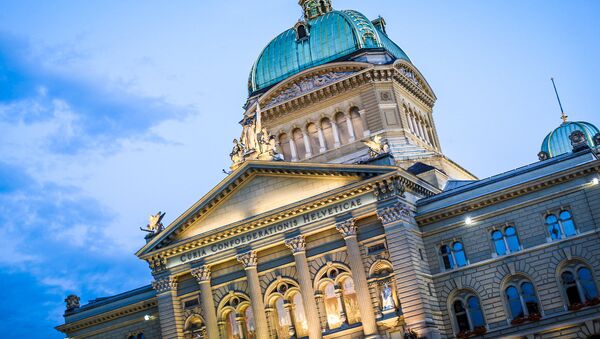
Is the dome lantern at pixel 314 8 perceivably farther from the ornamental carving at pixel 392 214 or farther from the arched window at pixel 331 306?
the arched window at pixel 331 306

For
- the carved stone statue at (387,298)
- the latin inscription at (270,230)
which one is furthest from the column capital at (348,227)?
the carved stone statue at (387,298)

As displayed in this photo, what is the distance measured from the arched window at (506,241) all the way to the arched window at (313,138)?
18.0 m

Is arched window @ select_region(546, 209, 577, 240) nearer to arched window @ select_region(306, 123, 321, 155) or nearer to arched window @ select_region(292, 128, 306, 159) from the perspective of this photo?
arched window @ select_region(306, 123, 321, 155)

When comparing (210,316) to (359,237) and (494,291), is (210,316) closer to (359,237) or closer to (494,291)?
(359,237)

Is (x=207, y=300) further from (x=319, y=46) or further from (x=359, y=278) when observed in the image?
(x=319, y=46)

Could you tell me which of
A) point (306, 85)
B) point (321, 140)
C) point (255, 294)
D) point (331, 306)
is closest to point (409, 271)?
point (331, 306)

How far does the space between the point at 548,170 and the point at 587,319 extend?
824 cm

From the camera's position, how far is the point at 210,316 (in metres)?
47.1

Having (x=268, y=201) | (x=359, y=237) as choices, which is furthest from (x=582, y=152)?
(x=268, y=201)

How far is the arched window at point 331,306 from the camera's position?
44.3 m

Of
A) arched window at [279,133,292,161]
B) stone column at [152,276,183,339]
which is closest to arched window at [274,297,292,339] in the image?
stone column at [152,276,183,339]

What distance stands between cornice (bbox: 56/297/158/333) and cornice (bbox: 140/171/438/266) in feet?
19.1

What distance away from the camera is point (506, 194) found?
42.8 meters

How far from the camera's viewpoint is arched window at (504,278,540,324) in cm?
4150
